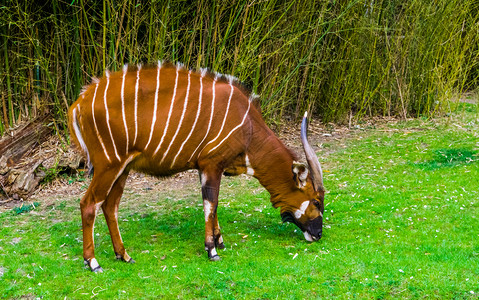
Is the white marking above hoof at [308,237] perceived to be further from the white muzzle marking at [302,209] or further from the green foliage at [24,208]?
the green foliage at [24,208]

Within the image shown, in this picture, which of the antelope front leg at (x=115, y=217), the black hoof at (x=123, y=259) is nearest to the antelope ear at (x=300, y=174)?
the antelope front leg at (x=115, y=217)

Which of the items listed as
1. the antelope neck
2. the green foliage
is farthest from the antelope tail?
the green foliage

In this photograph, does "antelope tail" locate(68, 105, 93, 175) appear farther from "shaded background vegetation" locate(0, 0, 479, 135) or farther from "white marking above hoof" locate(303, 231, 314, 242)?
"shaded background vegetation" locate(0, 0, 479, 135)

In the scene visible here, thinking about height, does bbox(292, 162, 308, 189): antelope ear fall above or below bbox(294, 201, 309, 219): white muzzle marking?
above

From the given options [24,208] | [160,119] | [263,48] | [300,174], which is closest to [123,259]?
[160,119]

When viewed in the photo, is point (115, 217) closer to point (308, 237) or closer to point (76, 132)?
point (76, 132)

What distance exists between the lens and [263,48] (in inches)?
354

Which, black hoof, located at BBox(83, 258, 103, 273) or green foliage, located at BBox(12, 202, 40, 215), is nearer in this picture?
black hoof, located at BBox(83, 258, 103, 273)

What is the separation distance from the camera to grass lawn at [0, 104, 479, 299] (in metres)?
4.11

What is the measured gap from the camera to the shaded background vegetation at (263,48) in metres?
7.61

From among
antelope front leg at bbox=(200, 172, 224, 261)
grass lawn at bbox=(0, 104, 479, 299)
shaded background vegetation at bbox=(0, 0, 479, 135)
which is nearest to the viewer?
grass lawn at bbox=(0, 104, 479, 299)

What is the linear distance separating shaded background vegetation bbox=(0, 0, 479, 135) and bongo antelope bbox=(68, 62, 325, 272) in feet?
8.32

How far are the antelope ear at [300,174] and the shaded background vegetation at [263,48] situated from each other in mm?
3100

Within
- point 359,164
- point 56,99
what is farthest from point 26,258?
point 359,164
